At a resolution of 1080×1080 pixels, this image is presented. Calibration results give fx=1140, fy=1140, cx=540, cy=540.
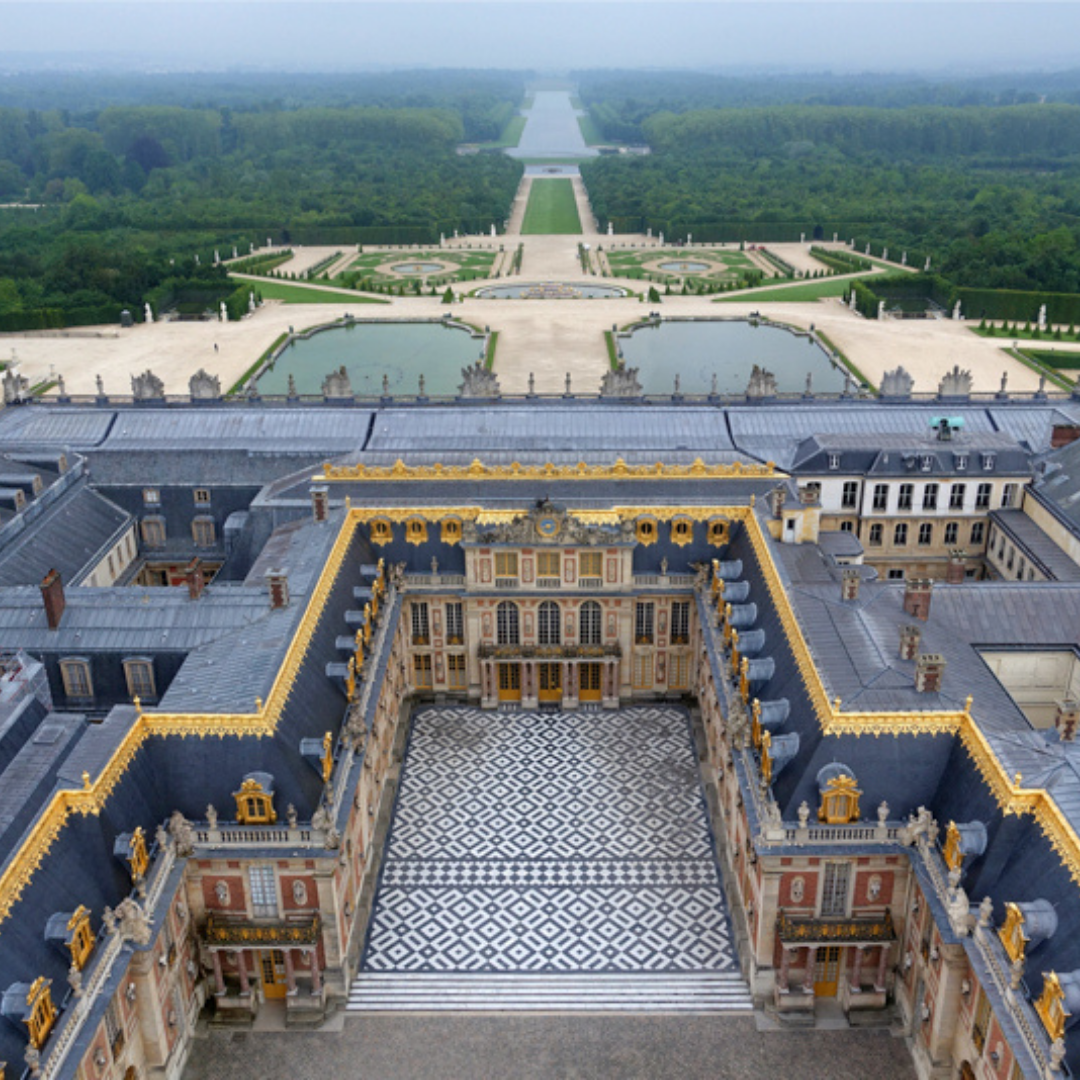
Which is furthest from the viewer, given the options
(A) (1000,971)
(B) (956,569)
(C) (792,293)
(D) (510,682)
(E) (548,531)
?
(C) (792,293)

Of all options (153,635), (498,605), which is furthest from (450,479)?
(153,635)

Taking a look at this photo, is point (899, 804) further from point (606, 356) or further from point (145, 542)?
point (606, 356)

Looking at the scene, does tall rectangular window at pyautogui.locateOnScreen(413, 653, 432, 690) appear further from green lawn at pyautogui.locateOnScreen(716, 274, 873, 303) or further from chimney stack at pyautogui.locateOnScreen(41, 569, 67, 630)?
green lawn at pyautogui.locateOnScreen(716, 274, 873, 303)

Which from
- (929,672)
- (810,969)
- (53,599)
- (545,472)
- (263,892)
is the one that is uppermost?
(929,672)

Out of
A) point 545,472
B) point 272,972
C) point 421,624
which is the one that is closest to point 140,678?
point 272,972

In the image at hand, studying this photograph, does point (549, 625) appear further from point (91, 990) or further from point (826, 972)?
point (91, 990)

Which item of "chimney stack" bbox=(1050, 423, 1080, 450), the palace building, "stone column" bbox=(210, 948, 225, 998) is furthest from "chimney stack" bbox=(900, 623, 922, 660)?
"chimney stack" bbox=(1050, 423, 1080, 450)

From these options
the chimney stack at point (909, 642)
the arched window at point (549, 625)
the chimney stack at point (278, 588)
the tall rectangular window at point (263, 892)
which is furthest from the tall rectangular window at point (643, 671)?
the tall rectangular window at point (263, 892)
